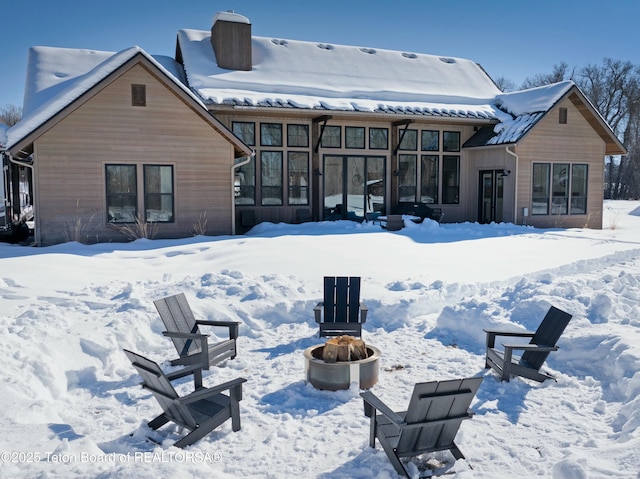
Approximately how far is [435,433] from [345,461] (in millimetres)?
688

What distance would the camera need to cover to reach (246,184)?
17859 mm

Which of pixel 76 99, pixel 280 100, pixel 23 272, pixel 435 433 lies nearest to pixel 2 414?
pixel 435 433

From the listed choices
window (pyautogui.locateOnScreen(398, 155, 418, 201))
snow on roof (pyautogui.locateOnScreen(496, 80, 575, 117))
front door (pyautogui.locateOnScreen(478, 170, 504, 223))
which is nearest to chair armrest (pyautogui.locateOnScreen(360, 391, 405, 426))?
window (pyautogui.locateOnScreen(398, 155, 418, 201))

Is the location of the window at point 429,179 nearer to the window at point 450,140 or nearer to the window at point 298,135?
the window at point 450,140

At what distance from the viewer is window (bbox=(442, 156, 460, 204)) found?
2041cm

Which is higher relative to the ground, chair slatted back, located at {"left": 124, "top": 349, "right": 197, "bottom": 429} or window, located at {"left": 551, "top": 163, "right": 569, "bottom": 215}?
window, located at {"left": 551, "top": 163, "right": 569, "bottom": 215}

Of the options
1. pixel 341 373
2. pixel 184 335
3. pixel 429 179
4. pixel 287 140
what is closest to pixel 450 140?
pixel 429 179

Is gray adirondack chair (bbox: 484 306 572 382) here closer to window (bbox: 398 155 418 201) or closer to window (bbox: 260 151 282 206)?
window (bbox: 260 151 282 206)

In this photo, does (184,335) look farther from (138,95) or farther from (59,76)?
(59,76)

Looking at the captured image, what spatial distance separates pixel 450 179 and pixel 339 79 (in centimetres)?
546

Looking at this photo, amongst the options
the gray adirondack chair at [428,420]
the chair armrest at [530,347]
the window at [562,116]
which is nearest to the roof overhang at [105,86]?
the chair armrest at [530,347]

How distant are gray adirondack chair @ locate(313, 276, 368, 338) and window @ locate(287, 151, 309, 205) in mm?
11122

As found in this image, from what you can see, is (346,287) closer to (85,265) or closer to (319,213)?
(85,265)

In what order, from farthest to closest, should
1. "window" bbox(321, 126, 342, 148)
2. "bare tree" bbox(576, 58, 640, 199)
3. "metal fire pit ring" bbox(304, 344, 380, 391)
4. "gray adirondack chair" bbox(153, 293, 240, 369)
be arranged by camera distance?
"bare tree" bbox(576, 58, 640, 199) < "window" bbox(321, 126, 342, 148) < "gray adirondack chair" bbox(153, 293, 240, 369) < "metal fire pit ring" bbox(304, 344, 380, 391)
